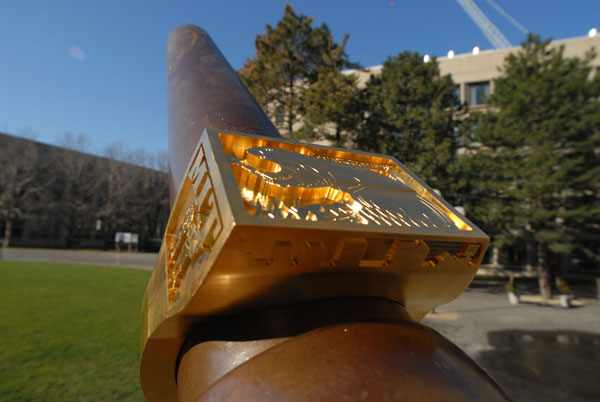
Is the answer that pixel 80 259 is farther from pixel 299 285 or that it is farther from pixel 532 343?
pixel 299 285

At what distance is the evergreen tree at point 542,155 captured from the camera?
494 inches

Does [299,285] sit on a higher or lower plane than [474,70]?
lower

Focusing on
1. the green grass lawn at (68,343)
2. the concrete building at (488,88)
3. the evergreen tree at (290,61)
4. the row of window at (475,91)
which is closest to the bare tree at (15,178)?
the evergreen tree at (290,61)

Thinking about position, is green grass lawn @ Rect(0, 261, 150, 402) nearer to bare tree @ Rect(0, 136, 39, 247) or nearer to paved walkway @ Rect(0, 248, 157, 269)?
paved walkway @ Rect(0, 248, 157, 269)

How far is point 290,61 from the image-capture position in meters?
14.8

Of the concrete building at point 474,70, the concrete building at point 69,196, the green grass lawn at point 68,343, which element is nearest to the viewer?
the green grass lawn at point 68,343

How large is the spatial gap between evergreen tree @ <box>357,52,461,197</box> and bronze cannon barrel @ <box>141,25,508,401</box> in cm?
1271

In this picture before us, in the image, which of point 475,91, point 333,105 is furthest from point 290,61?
point 475,91

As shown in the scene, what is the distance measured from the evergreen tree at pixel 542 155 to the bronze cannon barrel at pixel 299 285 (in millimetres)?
13769

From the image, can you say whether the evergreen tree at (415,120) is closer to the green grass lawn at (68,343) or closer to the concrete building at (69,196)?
the green grass lawn at (68,343)

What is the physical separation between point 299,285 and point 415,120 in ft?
46.1

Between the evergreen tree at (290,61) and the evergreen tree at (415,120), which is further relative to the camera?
the evergreen tree at (290,61)

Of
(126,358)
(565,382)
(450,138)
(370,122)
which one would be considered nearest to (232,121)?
(126,358)

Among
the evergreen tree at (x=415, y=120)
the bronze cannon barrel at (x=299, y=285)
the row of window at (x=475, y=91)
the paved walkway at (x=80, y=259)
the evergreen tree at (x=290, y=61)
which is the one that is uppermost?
the row of window at (x=475, y=91)
